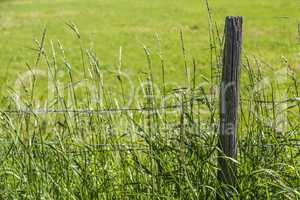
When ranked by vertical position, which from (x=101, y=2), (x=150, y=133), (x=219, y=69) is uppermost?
(x=101, y=2)

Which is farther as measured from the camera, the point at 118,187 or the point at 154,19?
the point at 154,19

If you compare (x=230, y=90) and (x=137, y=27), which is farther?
(x=137, y=27)

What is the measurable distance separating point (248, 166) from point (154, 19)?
770 inches

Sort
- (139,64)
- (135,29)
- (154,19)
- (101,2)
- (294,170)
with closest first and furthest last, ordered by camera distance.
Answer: (294,170)
(139,64)
(135,29)
(154,19)
(101,2)

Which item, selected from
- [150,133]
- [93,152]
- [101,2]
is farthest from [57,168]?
[101,2]

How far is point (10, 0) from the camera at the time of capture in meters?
31.4

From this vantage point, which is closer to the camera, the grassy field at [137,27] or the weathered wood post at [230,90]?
the weathered wood post at [230,90]

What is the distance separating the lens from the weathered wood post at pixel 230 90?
10.5ft

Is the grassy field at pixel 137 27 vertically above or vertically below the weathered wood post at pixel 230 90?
above

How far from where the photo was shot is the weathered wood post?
3193mm

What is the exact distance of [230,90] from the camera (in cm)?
321

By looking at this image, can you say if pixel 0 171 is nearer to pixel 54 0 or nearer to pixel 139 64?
pixel 139 64

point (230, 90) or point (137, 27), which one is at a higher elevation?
point (137, 27)

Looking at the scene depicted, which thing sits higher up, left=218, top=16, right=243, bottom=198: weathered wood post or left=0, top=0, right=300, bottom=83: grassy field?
left=0, top=0, right=300, bottom=83: grassy field
